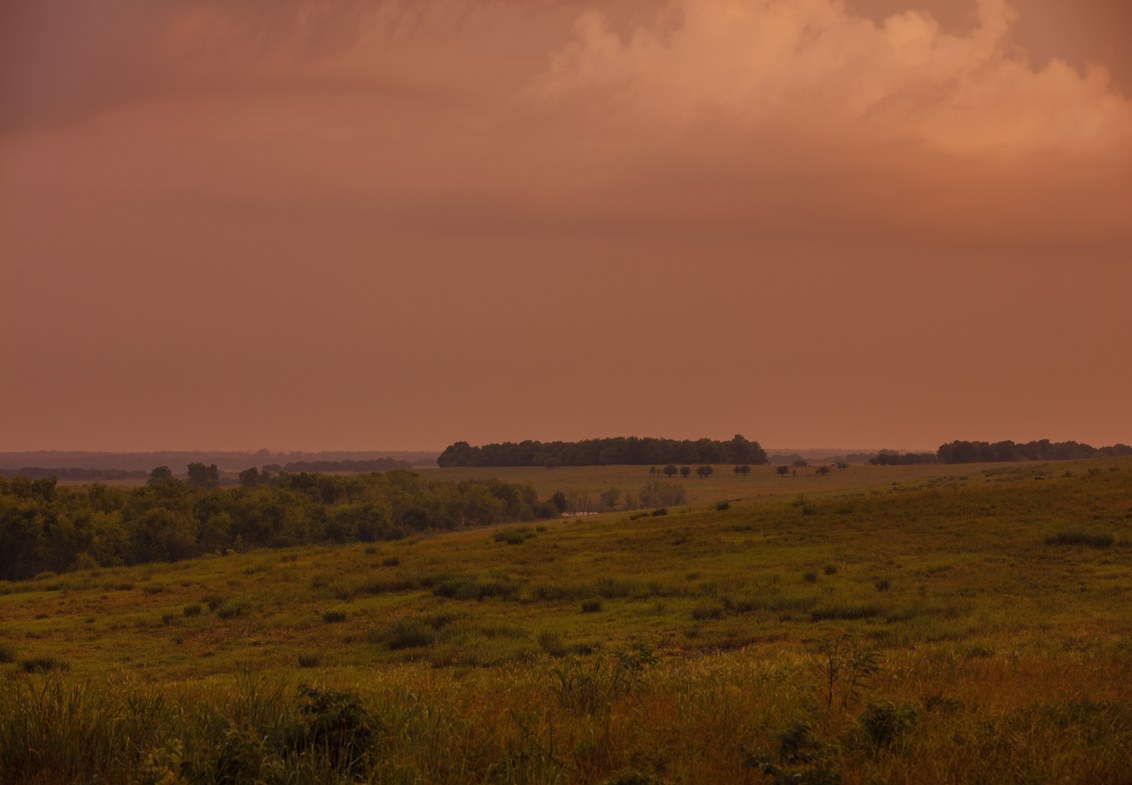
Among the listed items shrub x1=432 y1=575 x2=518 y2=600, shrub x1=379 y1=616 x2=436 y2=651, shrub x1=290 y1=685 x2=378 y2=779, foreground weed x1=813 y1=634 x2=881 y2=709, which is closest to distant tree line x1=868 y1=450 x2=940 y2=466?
shrub x1=432 y1=575 x2=518 y2=600

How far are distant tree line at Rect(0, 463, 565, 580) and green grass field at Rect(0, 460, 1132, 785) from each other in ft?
108

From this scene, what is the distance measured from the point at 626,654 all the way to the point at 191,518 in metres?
87.8

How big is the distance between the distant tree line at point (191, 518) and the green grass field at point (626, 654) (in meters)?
32.9

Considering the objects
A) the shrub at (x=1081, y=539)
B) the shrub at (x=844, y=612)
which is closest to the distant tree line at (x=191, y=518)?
the shrub at (x=844, y=612)

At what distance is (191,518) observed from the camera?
9206 cm

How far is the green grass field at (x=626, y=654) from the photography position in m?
8.29

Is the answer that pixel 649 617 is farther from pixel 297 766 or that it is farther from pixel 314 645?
pixel 297 766

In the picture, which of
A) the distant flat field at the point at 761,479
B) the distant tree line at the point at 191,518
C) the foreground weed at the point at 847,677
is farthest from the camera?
the distant flat field at the point at 761,479

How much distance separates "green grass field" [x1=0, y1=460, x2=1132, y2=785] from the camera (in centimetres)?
829

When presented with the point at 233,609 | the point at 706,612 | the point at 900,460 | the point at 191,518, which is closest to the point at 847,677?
the point at 706,612

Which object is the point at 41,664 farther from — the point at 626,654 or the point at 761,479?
the point at 761,479

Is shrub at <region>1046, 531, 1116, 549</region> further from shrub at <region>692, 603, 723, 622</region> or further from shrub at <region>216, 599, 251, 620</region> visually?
A: shrub at <region>216, 599, 251, 620</region>

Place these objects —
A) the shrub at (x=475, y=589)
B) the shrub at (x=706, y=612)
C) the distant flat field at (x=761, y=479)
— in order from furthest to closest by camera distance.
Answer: the distant flat field at (x=761, y=479) < the shrub at (x=475, y=589) < the shrub at (x=706, y=612)

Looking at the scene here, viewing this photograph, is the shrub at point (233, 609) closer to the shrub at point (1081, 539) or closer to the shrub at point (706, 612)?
the shrub at point (706, 612)
